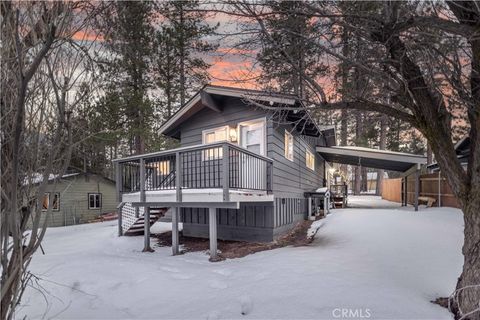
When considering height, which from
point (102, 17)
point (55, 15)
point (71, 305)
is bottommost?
point (71, 305)

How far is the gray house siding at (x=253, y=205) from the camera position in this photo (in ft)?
27.7

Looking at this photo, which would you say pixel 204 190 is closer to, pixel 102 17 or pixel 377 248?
pixel 377 248

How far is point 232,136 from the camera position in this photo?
9.14 metres

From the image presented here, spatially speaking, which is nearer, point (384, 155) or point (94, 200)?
point (384, 155)

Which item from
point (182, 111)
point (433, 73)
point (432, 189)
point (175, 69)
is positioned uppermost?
point (175, 69)

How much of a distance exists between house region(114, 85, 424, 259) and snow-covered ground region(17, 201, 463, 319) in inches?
52.4

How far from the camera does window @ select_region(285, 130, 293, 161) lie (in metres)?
9.98

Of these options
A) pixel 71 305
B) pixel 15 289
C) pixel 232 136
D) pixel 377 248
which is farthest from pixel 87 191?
pixel 15 289

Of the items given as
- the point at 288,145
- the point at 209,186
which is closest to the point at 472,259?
the point at 209,186

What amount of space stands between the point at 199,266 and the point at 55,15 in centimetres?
527

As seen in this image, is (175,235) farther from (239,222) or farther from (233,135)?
(233,135)

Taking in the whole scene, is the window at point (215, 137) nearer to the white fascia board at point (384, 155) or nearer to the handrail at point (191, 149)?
the handrail at point (191, 149)
